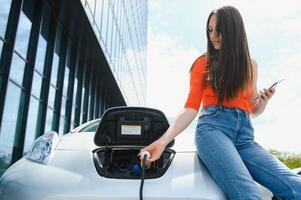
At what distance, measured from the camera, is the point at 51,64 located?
10.6 metres

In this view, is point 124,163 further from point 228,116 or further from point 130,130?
point 228,116

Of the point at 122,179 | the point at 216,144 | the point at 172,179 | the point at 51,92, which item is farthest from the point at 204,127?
the point at 51,92

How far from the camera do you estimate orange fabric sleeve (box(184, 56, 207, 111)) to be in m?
1.96

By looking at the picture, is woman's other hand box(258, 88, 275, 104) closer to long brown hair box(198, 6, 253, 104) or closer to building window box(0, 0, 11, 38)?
long brown hair box(198, 6, 253, 104)

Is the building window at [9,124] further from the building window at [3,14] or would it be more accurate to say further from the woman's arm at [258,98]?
the woman's arm at [258,98]

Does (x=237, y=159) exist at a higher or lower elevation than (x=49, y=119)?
lower

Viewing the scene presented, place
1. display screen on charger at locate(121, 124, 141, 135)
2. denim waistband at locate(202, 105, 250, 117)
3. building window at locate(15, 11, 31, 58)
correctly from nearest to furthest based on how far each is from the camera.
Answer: denim waistband at locate(202, 105, 250, 117) < display screen on charger at locate(121, 124, 141, 135) < building window at locate(15, 11, 31, 58)

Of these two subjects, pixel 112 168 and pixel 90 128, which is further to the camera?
pixel 90 128

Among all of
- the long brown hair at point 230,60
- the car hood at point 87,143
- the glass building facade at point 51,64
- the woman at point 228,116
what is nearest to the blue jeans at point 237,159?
the woman at point 228,116

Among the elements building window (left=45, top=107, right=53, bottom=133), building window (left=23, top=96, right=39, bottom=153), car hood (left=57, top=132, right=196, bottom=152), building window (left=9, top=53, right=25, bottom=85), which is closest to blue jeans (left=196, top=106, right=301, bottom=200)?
car hood (left=57, top=132, right=196, bottom=152)

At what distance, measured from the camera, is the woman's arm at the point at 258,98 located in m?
2.10

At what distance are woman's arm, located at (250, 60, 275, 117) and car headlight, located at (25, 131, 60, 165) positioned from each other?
122 cm

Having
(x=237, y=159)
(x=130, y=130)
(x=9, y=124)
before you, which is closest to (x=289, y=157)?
(x=9, y=124)

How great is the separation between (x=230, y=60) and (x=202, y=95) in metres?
0.24
